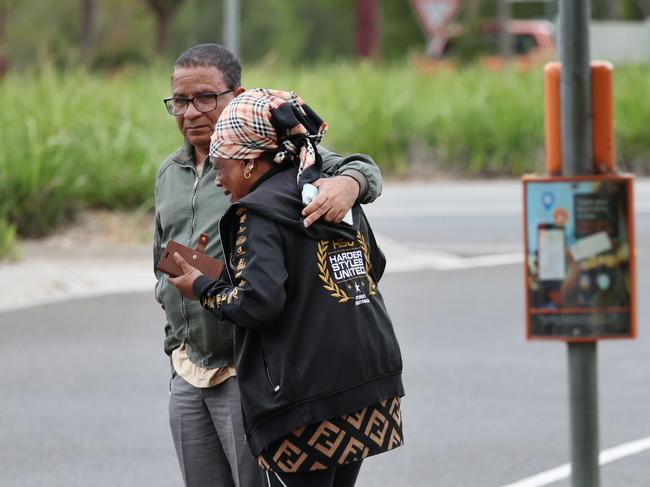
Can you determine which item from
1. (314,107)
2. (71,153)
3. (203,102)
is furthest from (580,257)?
(314,107)

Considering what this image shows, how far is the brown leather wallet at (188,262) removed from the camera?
383 cm

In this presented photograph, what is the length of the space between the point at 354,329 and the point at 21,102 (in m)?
12.4

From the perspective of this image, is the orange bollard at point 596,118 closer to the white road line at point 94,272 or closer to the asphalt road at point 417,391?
the asphalt road at point 417,391

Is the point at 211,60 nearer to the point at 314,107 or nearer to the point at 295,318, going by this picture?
the point at 295,318

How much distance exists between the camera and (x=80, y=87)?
17.0m

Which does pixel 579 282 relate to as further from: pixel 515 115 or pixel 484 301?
pixel 515 115

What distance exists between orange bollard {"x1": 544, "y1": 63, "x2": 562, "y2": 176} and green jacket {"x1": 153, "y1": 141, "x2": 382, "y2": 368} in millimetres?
594

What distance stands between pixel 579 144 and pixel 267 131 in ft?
3.46

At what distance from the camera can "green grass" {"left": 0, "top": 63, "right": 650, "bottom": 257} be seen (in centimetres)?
1402

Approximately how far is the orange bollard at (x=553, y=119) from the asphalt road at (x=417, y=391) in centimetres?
240

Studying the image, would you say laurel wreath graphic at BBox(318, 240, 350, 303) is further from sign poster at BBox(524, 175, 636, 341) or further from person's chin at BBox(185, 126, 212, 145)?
sign poster at BBox(524, 175, 636, 341)

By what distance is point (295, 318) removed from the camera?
3.63 meters

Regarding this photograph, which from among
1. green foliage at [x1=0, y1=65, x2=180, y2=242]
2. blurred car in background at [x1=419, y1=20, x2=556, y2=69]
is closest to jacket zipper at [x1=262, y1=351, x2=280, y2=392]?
green foliage at [x1=0, y1=65, x2=180, y2=242]

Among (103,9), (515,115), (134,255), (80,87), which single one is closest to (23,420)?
(134,255)
